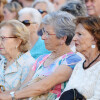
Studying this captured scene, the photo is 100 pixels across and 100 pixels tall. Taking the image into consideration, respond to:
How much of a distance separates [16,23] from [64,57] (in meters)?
1.02

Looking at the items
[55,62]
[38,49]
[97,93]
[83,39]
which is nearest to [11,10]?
[38,49]

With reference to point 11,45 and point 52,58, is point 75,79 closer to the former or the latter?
point 52,58

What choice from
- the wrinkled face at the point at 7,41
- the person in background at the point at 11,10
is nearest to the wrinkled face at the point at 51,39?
the wrinkled face at the point at 7,41

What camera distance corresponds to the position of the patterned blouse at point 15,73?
16.1 feet

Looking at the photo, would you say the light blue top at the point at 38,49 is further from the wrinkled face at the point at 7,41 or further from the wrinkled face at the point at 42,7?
the wrinkled face at the point at 42,7

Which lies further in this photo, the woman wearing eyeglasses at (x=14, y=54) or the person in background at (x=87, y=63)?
the woman wearing eyeglasses at (x=14, y=54)

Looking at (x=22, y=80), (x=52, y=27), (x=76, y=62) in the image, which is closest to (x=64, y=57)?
(x=76, y=62)

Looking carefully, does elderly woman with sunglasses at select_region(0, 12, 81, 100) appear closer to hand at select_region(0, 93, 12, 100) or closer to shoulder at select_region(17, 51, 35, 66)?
hand at select_region(0, 93, 12, 100)

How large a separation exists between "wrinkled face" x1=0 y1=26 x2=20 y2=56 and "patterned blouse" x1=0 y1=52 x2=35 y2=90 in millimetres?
195

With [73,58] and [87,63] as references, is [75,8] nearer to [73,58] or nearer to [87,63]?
[73,58]

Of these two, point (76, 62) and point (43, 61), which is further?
point (43, 61)

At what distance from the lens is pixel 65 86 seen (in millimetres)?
4348

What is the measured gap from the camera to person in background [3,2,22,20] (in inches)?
309

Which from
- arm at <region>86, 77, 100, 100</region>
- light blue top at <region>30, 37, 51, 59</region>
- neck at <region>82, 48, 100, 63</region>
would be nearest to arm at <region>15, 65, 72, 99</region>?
neck at <region>82, 48, 100, 63</region>
